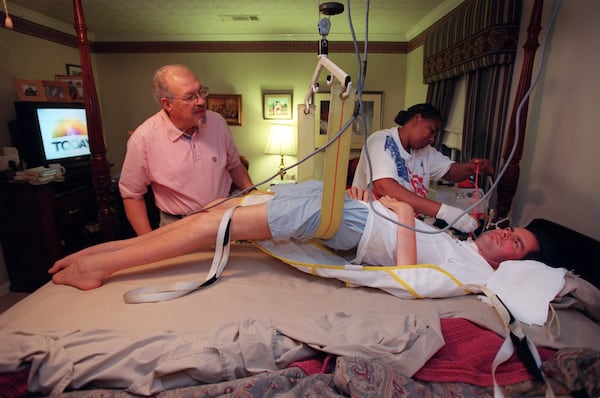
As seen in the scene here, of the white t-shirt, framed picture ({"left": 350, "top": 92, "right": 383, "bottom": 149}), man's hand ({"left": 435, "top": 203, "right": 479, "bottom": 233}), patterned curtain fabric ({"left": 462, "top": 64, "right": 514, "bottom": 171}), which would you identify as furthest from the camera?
framed picture ({"left": 350, "top": 92, "right": 383, "bottom": 149})

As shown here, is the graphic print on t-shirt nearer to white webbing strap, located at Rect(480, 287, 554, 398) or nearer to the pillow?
the pillow

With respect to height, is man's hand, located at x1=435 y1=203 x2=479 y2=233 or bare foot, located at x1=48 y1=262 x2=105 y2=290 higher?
man's hand, located at x1=435 y1=203 x2=479 y2=233

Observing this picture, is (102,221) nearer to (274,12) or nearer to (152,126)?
(152,126)

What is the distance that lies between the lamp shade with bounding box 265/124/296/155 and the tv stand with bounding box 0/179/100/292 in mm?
2253

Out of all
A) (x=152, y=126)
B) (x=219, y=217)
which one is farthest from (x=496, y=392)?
(x=152, y=126)

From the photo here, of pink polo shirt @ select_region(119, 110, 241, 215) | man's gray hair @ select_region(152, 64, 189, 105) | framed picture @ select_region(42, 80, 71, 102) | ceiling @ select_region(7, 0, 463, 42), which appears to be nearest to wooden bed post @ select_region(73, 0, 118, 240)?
pink polo shirt @ select_region(119, 110, 241, 215)

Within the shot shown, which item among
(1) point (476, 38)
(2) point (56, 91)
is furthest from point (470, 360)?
(2) point (56, 91)

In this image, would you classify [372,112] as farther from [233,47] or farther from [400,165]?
[400,165]

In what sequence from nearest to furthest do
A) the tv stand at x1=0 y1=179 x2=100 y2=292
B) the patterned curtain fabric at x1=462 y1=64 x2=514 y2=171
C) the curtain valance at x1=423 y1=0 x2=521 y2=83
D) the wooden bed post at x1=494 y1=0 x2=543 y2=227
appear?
the wooden bed post at x1=494 y1=0 x2=543 y2=227, the curtain valance at x1=423 y1=0 x2=521 y2=83, the patterned curtain fabric at x1=462 y1=64 x2=514 y2=171, the tv stand at x1=0 y1=179 x2=100 y2=292

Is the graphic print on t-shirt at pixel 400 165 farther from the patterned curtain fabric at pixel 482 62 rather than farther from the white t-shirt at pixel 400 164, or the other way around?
the patterned curtain fabric at pixel 482 62

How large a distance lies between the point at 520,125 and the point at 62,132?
3626 millimetres

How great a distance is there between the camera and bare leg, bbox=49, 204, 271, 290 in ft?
4.09

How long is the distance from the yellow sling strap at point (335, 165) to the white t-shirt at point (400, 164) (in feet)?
2.05

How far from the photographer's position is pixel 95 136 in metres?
1.71
